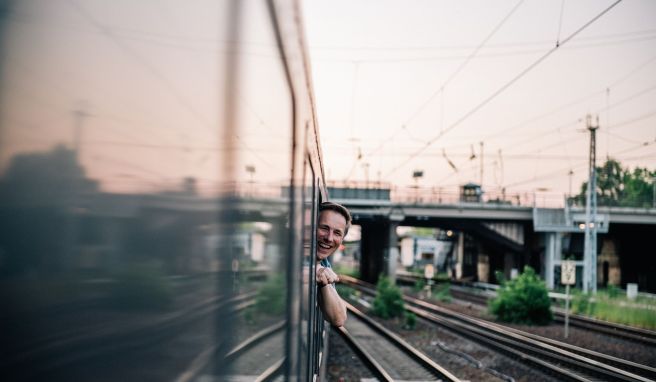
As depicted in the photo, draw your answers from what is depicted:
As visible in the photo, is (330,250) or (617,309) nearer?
(330,250)

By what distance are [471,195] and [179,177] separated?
3758 centimetres

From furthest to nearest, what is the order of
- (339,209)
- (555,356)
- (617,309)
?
(617,309) < (555,356) < (339,209)

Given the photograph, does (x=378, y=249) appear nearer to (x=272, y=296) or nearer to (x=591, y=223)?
(x=591, y=223)

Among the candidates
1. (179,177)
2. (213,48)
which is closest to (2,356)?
(179,177)

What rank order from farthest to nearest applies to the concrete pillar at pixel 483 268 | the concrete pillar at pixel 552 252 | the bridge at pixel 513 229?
1. the concrete pillar at pixel 483 268
2. the bridge at pixel 513 229
3. the concrete pillar at pixel 552 252

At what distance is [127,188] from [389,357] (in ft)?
41.3

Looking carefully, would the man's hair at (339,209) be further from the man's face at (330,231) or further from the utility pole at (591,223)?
the utility pole at (591,223)

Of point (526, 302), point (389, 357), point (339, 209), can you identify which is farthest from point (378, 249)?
point (339, 209)

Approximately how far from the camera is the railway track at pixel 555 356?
419 inches

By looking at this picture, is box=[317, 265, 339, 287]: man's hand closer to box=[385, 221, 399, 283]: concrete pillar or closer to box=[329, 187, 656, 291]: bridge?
box=[329, 187, 656, 291]: bridge

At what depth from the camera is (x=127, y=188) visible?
2.72 feet

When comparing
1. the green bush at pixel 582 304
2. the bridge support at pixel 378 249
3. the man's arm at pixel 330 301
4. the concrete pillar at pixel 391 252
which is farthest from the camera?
the bridge support at pixel 378 249

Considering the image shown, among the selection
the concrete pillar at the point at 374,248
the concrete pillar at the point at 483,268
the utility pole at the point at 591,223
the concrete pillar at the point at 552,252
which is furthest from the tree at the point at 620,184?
the utility pole at the point at 591,223

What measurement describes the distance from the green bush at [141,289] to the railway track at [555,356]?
10.7 m
